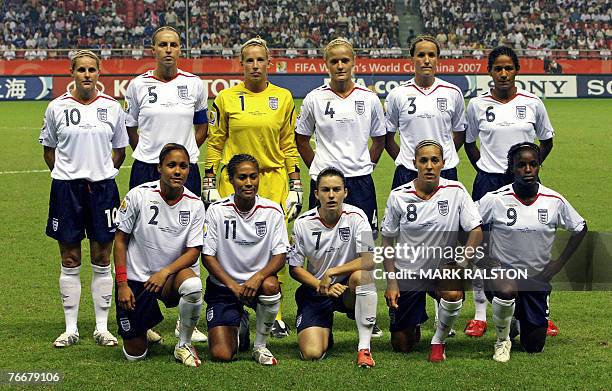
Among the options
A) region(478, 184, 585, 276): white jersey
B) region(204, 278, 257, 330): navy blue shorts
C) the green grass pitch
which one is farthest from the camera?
region(478, 184, 585, 276): white jersey

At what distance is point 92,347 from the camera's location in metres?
7.43

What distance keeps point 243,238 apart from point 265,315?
23.4 inches

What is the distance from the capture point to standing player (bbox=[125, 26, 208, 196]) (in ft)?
26.1

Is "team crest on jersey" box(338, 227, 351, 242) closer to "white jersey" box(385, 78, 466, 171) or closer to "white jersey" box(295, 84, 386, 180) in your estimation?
"white jersey" box(295, 84, 386, 180)

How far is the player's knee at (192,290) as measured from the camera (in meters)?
6.91

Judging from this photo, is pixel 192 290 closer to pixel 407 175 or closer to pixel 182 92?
pixel 182 92

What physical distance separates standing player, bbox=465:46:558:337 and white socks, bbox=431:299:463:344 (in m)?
0.96

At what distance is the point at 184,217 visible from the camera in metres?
7.21

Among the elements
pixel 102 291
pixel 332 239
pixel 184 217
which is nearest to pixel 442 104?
pixel 332 239

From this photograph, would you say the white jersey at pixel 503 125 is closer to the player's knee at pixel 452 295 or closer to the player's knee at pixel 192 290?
the player's knee at pixel 452 295

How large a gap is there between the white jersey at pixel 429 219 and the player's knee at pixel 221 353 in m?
1.43

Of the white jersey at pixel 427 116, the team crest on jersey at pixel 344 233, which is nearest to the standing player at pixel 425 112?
the white jersey at pixel 427 116

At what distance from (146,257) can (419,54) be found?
2.81 metres

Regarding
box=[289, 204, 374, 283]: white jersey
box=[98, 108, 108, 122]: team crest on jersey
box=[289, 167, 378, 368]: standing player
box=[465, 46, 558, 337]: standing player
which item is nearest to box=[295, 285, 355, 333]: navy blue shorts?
box=[289, 167, 378, 368]: standing player
